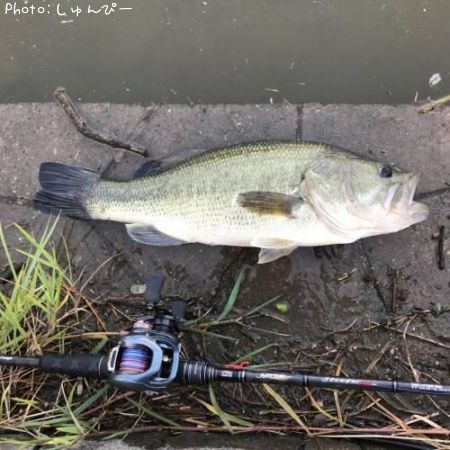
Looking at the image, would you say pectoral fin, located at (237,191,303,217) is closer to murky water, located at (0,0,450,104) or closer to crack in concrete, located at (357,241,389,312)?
crack in concrete, located at (357,241,389,312)

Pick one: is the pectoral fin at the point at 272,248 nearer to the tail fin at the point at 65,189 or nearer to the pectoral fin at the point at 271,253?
the pectoral fin at the point at 271,253

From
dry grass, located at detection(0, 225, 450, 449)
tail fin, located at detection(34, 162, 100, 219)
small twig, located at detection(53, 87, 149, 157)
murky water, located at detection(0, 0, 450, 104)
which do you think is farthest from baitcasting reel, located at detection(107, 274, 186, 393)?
murky water, located at detection(0, 0, 450, 104)

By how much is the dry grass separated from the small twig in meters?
0.77

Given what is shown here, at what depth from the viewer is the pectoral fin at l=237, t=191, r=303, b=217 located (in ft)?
9.14

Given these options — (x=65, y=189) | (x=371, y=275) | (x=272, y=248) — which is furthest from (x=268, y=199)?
(x=65, y=189)

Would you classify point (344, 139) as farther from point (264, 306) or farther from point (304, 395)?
point (304, 395)

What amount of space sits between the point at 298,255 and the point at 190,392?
1.07 m

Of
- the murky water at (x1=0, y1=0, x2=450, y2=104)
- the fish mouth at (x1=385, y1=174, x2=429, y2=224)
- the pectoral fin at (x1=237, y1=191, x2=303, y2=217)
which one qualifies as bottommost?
the pectoral fin at (x1=237, y1=191, x2=303, y2=217)

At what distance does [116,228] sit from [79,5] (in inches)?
65.3

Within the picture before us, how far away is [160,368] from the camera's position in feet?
8.41

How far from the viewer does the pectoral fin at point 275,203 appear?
2.79 metres

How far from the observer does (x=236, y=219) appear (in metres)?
2.87

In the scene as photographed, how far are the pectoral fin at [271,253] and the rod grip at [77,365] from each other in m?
1.04

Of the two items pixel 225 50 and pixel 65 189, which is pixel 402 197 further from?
pixel 65 189
